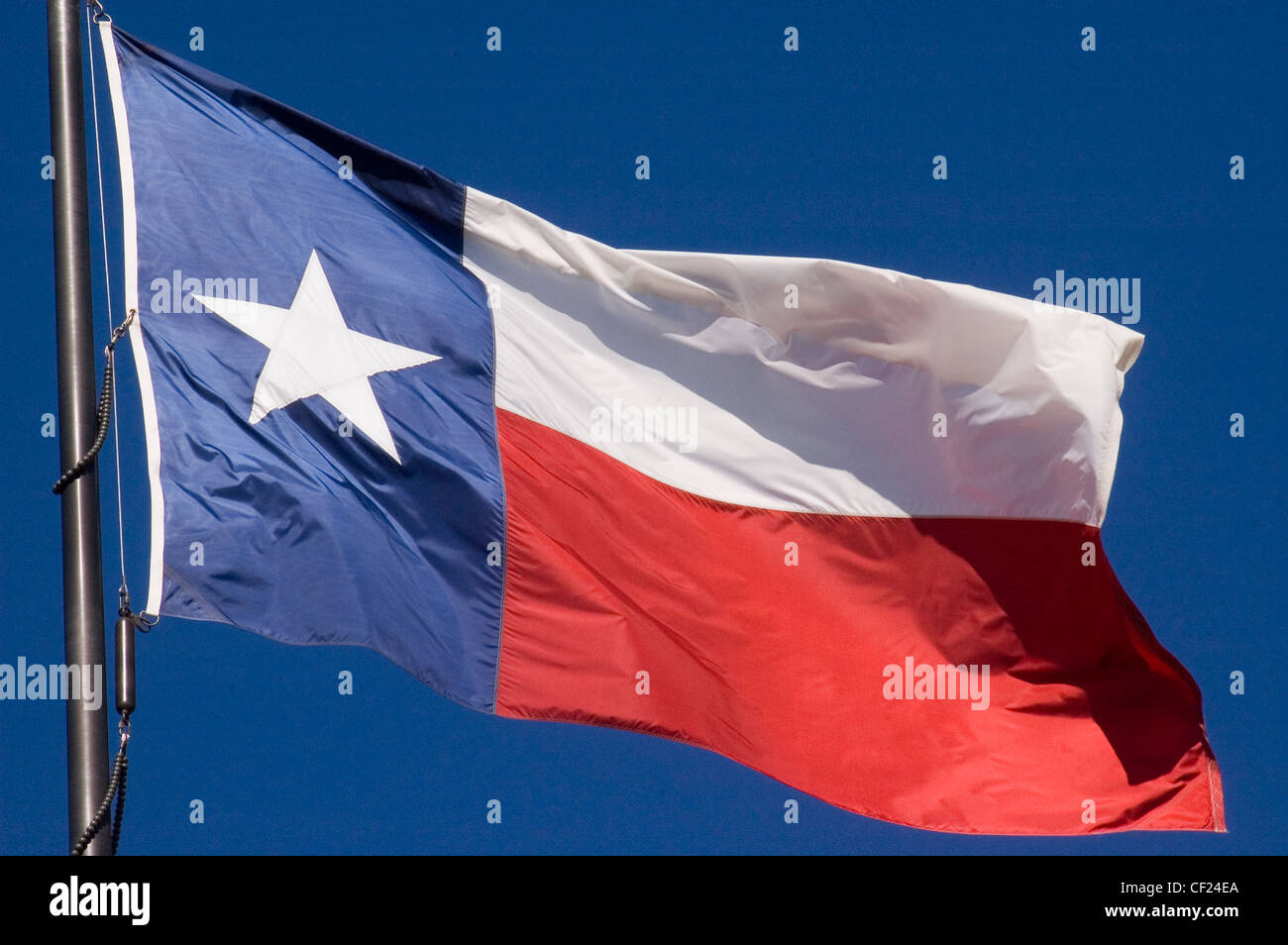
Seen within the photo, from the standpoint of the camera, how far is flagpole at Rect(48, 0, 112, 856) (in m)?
9.33

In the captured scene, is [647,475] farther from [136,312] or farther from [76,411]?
[76,411]

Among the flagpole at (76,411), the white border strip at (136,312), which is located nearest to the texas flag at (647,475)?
the white border strip at (136,312)

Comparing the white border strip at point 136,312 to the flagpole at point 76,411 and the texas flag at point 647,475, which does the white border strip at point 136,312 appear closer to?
the texas flag at point 647,475

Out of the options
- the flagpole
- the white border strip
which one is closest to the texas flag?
the white border strip

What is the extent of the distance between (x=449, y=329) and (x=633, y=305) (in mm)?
1548

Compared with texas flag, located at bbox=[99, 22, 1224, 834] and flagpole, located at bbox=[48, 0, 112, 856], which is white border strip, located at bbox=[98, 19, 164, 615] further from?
flagpole, located at bbox=[48, 0, 112, 856]

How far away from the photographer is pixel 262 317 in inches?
Answer: 478

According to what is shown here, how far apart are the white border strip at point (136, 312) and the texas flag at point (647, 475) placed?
0.10 ft

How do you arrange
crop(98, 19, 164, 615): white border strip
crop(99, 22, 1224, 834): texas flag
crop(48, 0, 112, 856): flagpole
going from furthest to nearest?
1. crop(99, 22, 1224, 834): texas flag
2. crop(98, 19, 164, 615): white border strip
3. crop(48, 0, 112, 856): flagpole

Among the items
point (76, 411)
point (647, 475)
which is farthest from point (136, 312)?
point (647, 475)

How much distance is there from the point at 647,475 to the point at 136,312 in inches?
155

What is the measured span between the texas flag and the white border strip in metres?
0.03

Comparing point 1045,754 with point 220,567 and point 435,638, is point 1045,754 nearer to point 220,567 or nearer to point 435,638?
point 435,638

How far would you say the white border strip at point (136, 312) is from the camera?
34.1 ft
